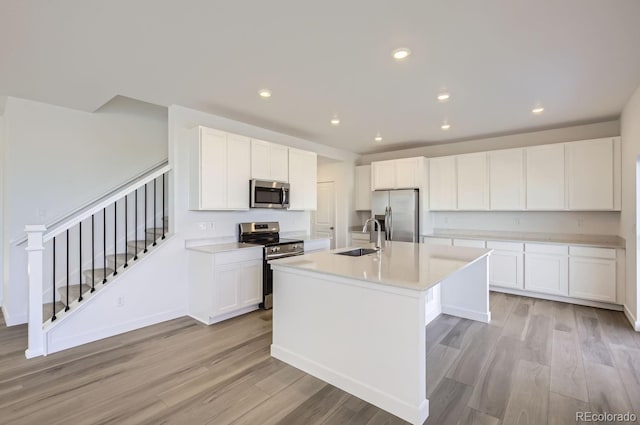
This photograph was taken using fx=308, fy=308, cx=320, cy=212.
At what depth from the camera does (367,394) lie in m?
2.17

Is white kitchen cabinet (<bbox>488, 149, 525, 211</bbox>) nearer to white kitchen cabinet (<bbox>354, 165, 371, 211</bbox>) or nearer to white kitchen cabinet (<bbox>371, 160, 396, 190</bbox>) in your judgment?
white kitchen cabinet (<bbox>371, 160, 396, 190</bbox>)

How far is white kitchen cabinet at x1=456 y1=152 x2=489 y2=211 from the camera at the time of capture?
5.27 meters

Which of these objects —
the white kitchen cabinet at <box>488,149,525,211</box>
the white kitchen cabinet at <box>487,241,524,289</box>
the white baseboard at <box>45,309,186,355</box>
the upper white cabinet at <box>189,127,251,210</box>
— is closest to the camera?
the white baseboard at <box>45,309,186,355</box>

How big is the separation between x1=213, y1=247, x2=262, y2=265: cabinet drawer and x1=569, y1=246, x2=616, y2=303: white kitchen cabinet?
436 cm

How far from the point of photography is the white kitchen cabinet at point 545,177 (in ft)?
15.1

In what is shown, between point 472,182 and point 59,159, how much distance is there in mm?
6215

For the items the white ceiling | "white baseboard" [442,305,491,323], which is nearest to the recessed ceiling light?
the white ceiling

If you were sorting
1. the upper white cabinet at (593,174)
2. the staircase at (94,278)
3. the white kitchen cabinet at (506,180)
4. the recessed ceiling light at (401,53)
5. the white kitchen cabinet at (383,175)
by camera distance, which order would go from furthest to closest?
the white kitchen cabinet at (383,175), the white kitchen cabinet at (506,180), the upper white cabinet at (593,174), the staircase at (94,278), the recessed ceiling light at (401,53)

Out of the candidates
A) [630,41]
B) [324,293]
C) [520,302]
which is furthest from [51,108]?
[520,302]

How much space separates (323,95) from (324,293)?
2.26 meters

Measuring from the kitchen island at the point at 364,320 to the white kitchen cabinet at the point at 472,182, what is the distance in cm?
256

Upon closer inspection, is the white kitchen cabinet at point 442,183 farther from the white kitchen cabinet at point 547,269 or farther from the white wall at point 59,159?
the white wall at point 59,159

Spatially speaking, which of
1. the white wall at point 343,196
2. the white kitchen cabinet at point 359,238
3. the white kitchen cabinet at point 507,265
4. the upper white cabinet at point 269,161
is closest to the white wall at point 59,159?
the upper white cabinet at point 269,161

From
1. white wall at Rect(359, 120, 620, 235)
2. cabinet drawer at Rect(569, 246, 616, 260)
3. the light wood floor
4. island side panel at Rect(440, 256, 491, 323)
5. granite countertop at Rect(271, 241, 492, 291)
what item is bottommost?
the light wood floor
